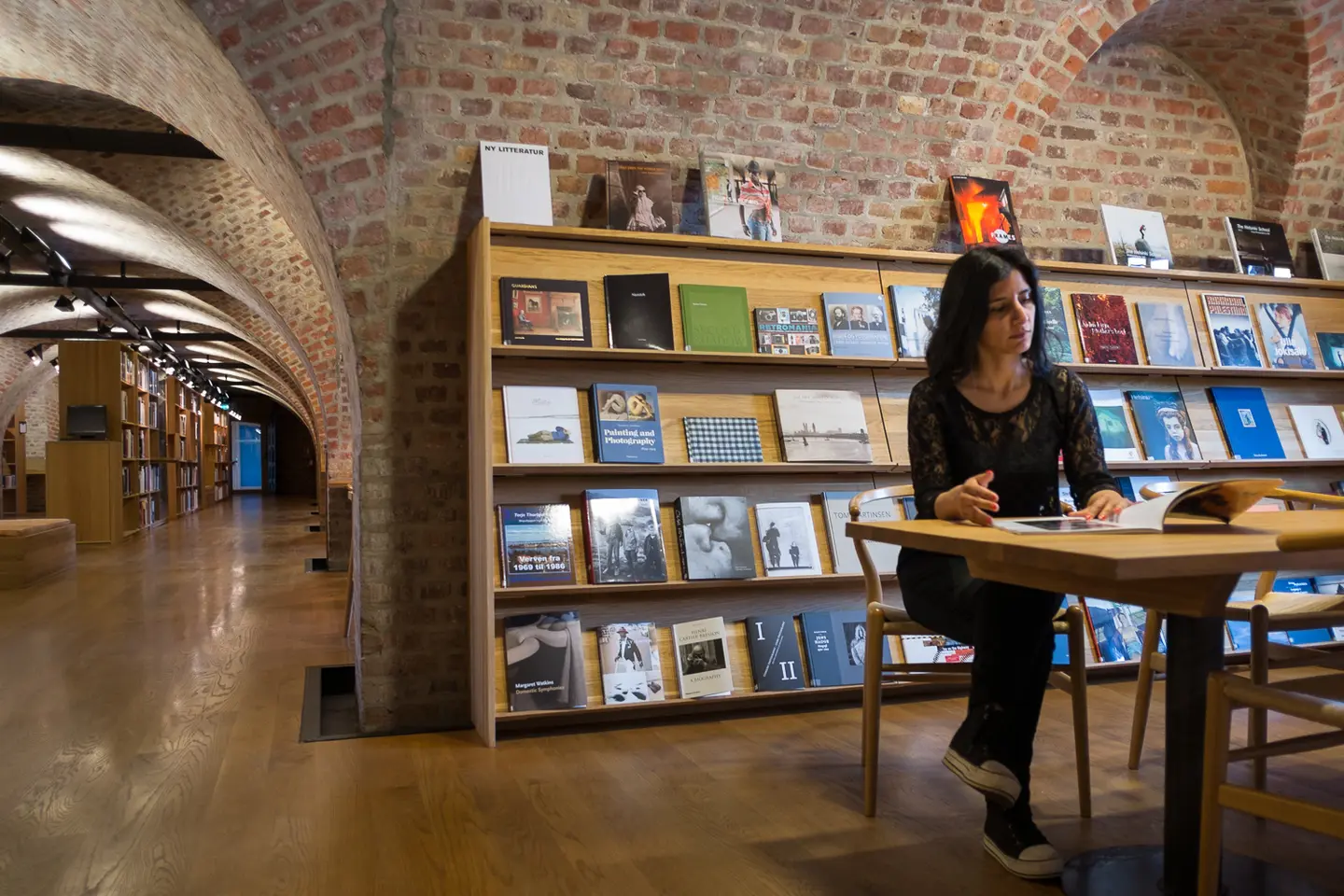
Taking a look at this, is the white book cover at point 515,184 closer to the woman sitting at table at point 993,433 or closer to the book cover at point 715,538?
the book cover at point 715,538

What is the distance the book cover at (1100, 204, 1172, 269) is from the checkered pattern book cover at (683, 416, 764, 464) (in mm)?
2255

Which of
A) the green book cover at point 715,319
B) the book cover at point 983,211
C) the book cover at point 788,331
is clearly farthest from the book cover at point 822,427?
the book cover at point 983,211

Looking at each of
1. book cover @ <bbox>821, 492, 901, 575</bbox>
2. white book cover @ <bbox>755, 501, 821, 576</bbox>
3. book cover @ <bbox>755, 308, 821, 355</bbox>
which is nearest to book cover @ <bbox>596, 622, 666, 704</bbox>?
white book cover @ <bbox>755, 501, 821, 576</bbox>

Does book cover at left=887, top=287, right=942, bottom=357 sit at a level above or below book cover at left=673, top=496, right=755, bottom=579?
above

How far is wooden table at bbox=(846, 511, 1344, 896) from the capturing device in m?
1.50

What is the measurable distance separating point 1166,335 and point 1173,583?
132 inches

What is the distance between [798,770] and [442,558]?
5.30 feet

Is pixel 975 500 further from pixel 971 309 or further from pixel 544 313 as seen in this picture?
pixel 544 313

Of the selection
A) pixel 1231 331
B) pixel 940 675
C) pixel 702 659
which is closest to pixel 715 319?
pixel 702 659

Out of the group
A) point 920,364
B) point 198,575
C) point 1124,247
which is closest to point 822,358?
point 920,364

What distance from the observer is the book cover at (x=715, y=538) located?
12.6ft

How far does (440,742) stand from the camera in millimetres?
3504

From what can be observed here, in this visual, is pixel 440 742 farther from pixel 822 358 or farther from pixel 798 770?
pixel 822 358

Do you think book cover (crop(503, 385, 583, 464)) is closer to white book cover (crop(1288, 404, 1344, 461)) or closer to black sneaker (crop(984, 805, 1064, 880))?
black sneaker (crop(984, 805, 1064, 880))
